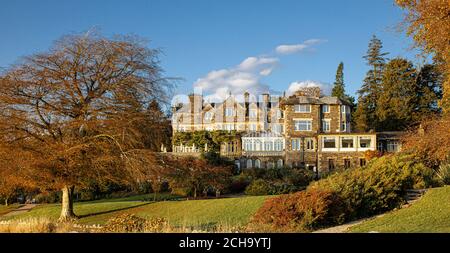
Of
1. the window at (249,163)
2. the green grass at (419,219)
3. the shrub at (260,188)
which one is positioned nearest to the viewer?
the green grass at (419,219)

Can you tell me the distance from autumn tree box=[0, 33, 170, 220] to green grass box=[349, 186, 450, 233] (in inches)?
441

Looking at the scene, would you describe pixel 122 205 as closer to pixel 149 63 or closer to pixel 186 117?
pixel 149 63

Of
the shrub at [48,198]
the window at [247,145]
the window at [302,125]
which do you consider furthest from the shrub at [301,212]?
the window at [247,145]

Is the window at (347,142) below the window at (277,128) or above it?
below

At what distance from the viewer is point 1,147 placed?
2084cm

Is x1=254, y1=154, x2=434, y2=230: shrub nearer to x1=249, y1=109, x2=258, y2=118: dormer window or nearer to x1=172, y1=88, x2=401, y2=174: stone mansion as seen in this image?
x1=172, y1=88, x2=401, y2=174: stone mansion

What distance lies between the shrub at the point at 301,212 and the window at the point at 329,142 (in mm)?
33397

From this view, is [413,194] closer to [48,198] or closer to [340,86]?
[48,198]

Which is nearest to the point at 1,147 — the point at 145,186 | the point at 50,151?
the point at 50,151

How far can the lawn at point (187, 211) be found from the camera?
19.1 meters

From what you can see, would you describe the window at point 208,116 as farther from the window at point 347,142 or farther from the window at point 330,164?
the window at point 347,142

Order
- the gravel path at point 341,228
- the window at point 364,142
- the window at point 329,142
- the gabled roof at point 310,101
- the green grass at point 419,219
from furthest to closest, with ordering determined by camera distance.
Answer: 1. the gabled roof at point 310,101
2. the window at point 329,142
3. the window at point 364,142
4. the gravel path at point 341,228
5. the green grass at point 419,219

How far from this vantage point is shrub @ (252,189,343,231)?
15.0 metres
